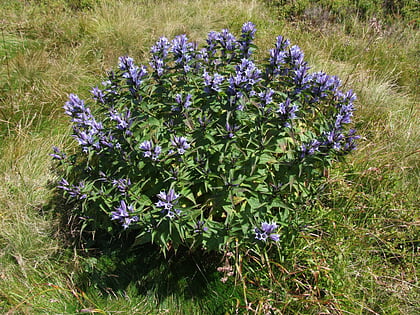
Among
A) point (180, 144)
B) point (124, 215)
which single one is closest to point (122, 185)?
point (124, 215)

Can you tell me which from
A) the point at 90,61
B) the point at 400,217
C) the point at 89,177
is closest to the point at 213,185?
the point at 89,177

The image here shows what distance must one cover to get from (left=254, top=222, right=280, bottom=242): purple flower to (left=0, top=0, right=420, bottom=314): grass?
517mm

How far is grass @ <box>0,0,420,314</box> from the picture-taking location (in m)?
2.69

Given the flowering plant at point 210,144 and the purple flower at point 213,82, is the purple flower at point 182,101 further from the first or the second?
the purple flower at point 213,82

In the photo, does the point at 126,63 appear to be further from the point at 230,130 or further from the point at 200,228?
the point at 200,228

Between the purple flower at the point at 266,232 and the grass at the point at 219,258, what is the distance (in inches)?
20.3

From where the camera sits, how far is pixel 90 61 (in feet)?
17.6

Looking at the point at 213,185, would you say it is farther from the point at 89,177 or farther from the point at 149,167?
the point at 89,177

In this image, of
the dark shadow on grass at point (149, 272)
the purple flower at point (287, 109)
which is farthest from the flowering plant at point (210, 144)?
the dark shadow on grass at point (149, 272)

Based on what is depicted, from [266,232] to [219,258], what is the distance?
92 centimetres

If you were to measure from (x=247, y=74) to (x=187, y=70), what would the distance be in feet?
1.73

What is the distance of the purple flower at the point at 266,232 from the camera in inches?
84.5

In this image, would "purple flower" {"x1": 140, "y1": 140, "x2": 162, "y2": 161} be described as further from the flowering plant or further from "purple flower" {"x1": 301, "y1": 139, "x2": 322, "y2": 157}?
"purple flower" {"x1": 301, "y1": 139, "x2": 322, "y2": 157}

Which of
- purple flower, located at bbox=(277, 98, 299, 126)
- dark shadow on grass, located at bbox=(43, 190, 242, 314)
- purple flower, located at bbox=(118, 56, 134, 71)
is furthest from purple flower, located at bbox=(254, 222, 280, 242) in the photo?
purple flower, located at bbox=(118, 56, 134, 71)
